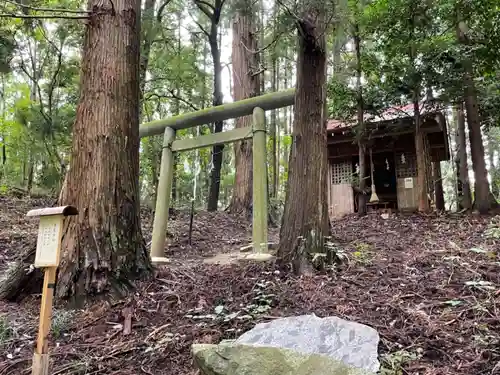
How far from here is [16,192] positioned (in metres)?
9.52

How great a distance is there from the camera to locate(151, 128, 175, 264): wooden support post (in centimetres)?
572

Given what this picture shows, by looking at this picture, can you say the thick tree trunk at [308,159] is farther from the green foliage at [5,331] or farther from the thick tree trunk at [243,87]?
the thick tree trunk at [243,87]

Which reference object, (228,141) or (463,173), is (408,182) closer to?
(463,173)

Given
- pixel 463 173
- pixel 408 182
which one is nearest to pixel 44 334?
pixel 463 173

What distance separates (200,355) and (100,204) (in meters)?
2.04

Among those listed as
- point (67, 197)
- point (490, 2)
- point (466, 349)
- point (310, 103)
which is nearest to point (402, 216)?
point (490, 2)

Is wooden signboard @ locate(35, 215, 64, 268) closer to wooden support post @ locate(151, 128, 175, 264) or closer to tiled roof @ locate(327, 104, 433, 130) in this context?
wooden support post @ locate(151, 128, 175, 264)

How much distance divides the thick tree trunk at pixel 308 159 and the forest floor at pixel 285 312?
373 millimetres

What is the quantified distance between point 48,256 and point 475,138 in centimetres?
898

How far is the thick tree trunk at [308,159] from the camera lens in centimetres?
418

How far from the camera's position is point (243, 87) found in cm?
998

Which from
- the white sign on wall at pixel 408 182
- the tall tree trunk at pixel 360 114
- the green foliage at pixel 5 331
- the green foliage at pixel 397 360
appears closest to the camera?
the green foliage at pixel 397 360

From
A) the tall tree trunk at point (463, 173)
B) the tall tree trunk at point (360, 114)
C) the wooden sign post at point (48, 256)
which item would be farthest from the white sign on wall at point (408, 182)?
the wooden sign post at point (48, 256)

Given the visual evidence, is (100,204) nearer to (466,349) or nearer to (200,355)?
(200,355)
